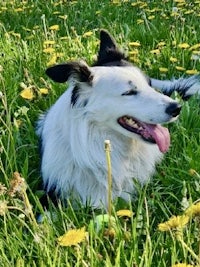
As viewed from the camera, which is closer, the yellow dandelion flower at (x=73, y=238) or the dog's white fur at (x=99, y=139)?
the yellow dandelion flower at (x=73, y=238)

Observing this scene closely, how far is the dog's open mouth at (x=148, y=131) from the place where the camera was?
311cm

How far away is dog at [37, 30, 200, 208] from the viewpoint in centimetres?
309

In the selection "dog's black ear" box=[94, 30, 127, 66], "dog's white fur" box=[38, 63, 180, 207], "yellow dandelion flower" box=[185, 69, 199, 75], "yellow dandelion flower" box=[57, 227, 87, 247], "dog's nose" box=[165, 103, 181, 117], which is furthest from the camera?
"yellow dandelion flower" box=[185, 69, 199, 75]

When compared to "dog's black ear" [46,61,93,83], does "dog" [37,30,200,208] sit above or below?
below

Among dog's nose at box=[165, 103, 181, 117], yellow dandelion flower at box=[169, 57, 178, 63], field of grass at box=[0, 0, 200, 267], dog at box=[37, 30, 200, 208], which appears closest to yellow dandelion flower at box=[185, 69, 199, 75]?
field of grass at box=[0, 0, 200, 267]

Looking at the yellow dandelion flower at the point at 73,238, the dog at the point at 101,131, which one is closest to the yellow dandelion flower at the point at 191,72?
the dog at the point at 101,131

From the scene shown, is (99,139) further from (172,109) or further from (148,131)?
(172,109)

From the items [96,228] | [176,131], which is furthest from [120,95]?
[96,228]

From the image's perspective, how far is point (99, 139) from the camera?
3.22 metres

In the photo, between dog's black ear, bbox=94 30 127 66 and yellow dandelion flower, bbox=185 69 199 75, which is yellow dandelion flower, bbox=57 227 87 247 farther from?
yellow dandelion flower, bbox=185 69 199 75

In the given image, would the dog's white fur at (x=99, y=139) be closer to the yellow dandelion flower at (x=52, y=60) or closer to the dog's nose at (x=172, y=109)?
the dog's nose at (x=172, y=109)

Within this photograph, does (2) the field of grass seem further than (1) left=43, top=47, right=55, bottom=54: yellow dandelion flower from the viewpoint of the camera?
No

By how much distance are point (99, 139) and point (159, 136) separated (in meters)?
0.32

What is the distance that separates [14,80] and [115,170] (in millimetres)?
1424
